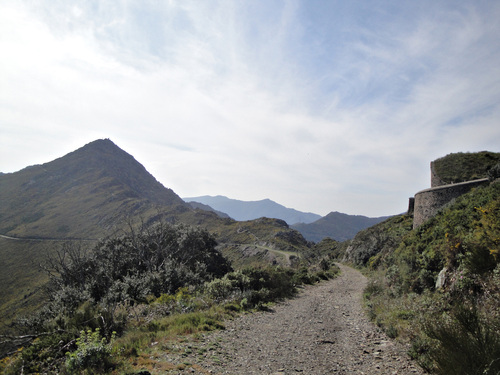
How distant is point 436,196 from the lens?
1861 centimetres

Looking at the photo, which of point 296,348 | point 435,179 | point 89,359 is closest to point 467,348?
point 296,348

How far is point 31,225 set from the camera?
104 m

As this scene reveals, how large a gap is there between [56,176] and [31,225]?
7569 cm

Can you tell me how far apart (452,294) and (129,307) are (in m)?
12.5


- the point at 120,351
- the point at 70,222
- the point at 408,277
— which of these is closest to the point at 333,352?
the point at 120,351

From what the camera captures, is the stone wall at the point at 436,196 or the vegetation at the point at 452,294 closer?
the vegetation at the point at 452,294

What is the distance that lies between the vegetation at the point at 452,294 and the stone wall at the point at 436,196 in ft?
15.7

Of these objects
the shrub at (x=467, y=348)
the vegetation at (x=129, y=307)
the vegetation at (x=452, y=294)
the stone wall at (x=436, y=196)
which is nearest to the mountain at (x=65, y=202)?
the vegetation at (x=129, y=307)

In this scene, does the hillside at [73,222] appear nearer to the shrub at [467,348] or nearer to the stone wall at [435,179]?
the stone wall at [435,179]

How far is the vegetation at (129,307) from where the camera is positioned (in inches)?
209

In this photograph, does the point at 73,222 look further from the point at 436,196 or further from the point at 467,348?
the point at 467,348

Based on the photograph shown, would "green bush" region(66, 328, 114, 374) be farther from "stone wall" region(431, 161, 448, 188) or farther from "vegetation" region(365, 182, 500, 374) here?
"stone wall" region(431, 161, 448, 188)

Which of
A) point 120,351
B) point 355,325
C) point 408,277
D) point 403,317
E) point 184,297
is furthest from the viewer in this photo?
point 184,297

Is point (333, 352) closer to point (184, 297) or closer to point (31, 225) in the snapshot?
point (184, 297)
